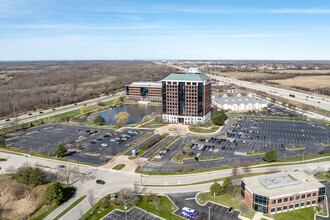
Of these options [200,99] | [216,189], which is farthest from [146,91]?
[216,189]

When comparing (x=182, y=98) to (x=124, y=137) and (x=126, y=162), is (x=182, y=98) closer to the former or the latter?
(x=124, y=137)

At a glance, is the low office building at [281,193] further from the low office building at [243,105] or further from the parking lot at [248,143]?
the low office building at [243,105]

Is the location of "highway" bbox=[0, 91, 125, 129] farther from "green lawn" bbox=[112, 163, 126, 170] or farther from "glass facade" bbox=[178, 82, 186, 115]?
"green lawn" bbox=[112, 163, 126, 170]

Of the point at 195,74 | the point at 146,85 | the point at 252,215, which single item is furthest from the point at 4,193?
the point at 146,85

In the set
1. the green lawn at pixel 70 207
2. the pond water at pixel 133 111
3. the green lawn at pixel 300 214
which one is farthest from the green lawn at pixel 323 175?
the pond water at pixel 133 111

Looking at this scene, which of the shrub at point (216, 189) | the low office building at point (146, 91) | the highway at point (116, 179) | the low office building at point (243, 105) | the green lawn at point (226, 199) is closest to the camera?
the green lawn at point (226, 199)

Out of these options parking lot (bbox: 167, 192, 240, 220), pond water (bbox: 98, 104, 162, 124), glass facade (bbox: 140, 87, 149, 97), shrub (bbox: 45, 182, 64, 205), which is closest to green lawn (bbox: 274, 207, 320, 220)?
parking lot (bbox: 167, 192, 240, 220)
